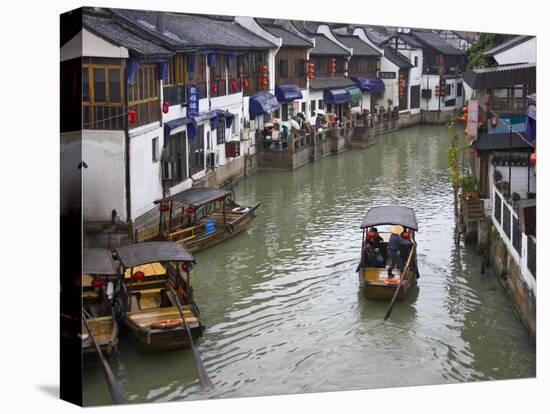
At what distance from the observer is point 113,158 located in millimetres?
9898

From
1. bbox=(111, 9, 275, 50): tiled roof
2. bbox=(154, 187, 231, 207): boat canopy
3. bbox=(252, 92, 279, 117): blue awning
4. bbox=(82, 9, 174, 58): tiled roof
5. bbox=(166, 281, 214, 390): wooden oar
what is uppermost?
bbox=(111, 9, 275, 50): tiled roof

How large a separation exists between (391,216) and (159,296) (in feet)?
11.0

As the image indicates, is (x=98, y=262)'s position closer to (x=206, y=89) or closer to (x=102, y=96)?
(x=102, y=96)

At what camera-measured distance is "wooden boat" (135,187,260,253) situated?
36.0ft

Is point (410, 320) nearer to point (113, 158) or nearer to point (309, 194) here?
point (309, 194)

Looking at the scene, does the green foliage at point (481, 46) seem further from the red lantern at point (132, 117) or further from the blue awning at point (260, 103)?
the red lantern at point (132, 117)

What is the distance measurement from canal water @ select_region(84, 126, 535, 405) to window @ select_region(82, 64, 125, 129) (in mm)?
2690

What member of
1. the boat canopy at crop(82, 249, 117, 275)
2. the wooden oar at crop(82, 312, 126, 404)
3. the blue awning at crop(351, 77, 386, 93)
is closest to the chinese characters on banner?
the blue awning at crop(351, 77, 386, 93)

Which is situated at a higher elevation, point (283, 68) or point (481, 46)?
point (481, 46)

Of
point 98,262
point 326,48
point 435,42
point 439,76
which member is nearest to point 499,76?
point 435,42

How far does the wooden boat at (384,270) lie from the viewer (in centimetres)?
1224

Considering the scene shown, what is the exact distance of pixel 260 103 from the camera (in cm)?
1354

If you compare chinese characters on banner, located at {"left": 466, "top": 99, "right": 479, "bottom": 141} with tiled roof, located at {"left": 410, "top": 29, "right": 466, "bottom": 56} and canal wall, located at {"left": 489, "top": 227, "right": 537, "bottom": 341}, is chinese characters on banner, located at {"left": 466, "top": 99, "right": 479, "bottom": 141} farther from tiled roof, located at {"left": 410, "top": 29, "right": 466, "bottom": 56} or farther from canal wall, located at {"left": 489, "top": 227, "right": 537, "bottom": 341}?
canal wall, located at {"left": 489, "top": 227, "right": 537, "bottom": 341}

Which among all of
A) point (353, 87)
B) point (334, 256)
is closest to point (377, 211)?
point (334, 256)
